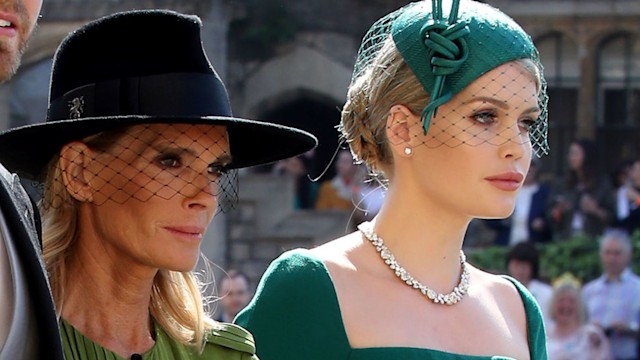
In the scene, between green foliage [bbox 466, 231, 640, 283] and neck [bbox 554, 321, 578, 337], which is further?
green foliage [bbox 466, 231, 640, 283]

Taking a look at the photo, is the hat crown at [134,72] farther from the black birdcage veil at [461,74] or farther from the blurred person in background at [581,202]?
the blurred person in background at [581,202]

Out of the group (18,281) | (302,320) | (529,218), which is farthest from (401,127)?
(529,218)

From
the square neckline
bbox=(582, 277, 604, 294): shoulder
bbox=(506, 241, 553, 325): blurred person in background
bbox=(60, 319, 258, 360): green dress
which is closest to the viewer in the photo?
bbox=(60, 319, 258, 360): green dress

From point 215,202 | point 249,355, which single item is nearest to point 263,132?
point 215,202

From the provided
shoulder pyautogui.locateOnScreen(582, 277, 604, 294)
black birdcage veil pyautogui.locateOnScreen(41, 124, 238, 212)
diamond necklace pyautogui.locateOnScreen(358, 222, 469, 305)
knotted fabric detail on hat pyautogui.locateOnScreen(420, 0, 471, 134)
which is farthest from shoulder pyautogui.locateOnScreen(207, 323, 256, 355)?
shoulder pyautogui.locateOnScreen(582, 277, 604, 294)

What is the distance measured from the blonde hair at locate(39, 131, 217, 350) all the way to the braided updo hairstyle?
2.59ft

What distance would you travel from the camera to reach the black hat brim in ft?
10.9

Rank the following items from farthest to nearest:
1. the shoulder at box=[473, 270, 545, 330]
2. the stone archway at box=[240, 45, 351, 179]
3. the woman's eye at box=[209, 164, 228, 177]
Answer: the stone archway at box=[240, 45, 351, 179]
the shoulder at box=[473, 270, 545, 330]
the woman's eye at box=[209, 164, 228, 177]

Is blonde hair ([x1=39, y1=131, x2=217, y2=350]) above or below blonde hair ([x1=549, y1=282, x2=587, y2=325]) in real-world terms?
above

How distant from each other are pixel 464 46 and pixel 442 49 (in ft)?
0.19

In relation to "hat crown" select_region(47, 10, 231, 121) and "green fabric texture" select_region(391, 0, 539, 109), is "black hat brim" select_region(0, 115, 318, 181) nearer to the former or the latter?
"hat crown" select_region(47, 10, 231, 121)

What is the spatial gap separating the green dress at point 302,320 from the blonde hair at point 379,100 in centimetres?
35

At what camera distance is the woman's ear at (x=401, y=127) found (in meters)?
4.06

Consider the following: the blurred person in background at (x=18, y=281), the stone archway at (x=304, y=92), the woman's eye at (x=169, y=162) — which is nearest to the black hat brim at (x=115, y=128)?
the woman's eye at (x=169, y=162)
